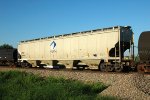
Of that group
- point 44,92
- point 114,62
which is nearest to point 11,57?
point 114,62

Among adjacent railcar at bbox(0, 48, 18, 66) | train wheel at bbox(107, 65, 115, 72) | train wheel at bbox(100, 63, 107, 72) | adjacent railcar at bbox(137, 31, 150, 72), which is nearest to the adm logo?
train wheel at bbox(100, 63, 107, 72)

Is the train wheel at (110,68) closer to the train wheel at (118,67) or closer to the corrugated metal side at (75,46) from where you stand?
the train wheel at (118,67)

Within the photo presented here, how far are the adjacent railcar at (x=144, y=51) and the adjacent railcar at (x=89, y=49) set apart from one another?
3225 millimetres

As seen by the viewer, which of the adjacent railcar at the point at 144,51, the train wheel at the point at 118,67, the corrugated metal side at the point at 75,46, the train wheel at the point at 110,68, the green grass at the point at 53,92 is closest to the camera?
the green grass at the point at 53,92

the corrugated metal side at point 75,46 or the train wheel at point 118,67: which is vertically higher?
the corrugated metal side at point 75,46

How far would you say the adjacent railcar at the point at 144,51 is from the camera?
19.3 m

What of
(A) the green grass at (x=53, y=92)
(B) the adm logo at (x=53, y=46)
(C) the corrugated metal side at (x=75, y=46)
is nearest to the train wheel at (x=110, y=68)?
(C) the corrugated metal side at (x=75, y=46)

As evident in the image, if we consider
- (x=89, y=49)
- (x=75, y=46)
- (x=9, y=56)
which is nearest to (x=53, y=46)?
(x=75, y=46)

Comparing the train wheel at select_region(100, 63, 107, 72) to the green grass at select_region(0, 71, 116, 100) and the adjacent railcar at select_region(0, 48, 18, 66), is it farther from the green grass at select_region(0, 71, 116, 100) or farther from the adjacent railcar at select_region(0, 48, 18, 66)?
the adjacent railcar at select_region(0, 48, 18, 66)

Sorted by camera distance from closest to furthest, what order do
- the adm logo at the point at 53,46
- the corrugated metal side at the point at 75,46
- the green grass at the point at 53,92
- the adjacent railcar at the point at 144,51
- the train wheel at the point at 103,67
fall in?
the green grass at the point at 53,92, the adjacent railcar at the point at 144,51, the train wheel at the point at 103,67, the corrugated metal side at the point at 75,46, the adm logo at the point at 53,46

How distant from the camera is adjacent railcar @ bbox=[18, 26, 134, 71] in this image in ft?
78.0

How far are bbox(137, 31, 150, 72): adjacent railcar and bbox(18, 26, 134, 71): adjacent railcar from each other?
127 inches

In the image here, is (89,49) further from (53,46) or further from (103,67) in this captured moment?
(53,46)

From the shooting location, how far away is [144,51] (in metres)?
19.5
